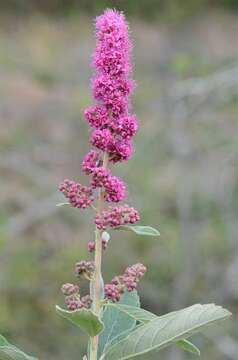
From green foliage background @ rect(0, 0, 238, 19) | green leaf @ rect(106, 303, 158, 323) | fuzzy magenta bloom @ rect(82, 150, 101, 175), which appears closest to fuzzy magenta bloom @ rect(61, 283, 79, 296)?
green leaf @ rect(106, 303, 158, 323)

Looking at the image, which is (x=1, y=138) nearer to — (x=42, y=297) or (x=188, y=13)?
(x=42, y=297)

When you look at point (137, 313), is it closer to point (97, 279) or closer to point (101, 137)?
point (97, 279)

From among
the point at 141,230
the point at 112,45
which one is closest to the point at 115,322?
the point at 141,230

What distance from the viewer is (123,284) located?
1.64 metres

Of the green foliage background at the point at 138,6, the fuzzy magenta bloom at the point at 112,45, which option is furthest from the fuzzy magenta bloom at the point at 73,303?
the green foliage background at the point at 138,6

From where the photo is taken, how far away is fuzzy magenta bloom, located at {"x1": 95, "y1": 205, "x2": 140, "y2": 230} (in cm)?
157

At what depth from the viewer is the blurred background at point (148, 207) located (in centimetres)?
736

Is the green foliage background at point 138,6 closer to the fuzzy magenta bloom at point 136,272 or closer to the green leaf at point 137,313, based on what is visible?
the fuzzy magenta bloom at point 136,272

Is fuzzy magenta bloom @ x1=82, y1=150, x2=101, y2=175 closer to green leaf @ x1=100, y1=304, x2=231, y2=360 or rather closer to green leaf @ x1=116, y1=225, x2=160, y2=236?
green leaf @ x1=116, y1=225, x2=160, y2=236

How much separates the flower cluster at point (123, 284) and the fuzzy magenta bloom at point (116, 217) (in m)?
0.10

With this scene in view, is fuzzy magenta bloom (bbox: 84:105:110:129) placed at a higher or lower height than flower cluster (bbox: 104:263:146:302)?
higher

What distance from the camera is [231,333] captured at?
299 inches

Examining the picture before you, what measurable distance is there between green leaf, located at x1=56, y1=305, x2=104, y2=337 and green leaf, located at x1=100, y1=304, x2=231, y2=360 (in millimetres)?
71

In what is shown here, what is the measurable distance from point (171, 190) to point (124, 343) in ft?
29.1
